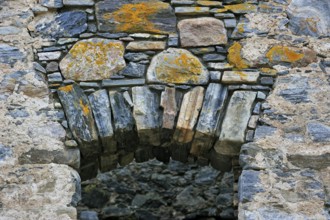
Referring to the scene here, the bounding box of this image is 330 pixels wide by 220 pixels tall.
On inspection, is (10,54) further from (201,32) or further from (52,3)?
(201,32)

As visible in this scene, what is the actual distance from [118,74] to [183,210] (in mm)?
2850

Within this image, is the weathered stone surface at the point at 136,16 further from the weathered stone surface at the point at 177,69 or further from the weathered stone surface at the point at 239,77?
the weathered stone surface at the point at 239,77

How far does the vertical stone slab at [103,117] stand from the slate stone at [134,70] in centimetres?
15

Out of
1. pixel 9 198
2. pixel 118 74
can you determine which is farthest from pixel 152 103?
pixel 9 198

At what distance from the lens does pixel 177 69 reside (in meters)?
3.42

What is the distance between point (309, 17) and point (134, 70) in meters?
1.02

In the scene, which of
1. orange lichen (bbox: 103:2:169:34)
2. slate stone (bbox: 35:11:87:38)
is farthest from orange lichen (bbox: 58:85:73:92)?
orange lichen (bbox: 103:2:169:34)

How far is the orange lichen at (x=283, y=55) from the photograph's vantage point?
11.4ft

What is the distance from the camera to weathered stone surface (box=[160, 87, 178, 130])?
3.29 meters

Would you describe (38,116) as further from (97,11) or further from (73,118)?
(97,11)

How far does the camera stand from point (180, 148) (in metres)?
3.43

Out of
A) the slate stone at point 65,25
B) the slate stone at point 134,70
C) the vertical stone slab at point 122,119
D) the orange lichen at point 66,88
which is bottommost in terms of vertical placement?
the vertical stone slab at point 122,119

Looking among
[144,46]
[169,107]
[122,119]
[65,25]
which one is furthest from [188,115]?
[65,25]

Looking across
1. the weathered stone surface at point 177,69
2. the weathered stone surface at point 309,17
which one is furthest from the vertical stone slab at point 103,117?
the weathered stone surface at point 309,17
